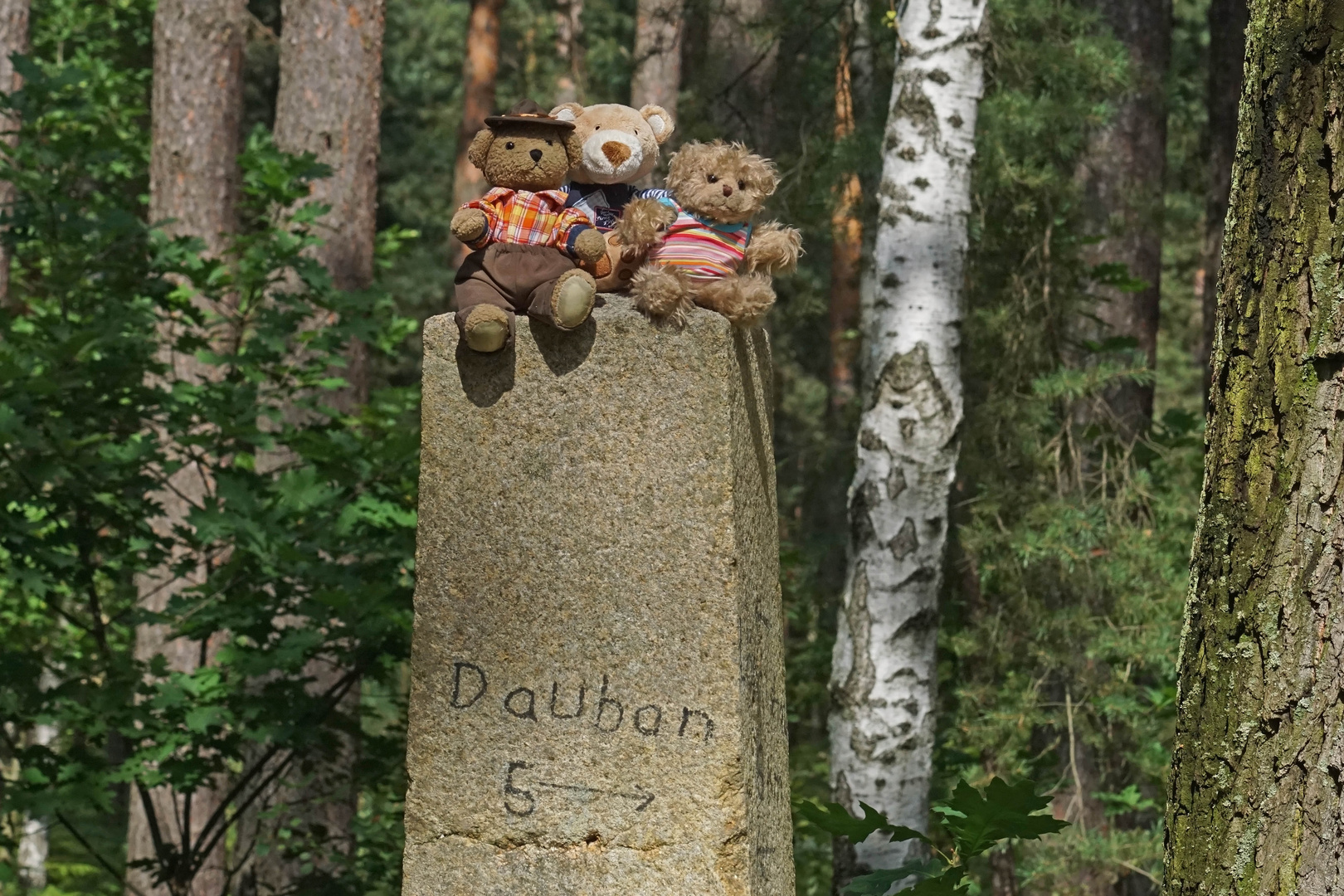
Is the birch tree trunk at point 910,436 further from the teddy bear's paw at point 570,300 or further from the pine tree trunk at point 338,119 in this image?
the pine tree trunk at point 338,119

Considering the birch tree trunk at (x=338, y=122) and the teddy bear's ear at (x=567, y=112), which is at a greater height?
the birch tree trunk at (x=338, y=122)

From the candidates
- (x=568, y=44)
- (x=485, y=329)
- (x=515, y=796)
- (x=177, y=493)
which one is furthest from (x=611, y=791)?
(x=568, y=44)

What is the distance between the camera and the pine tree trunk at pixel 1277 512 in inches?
81.9

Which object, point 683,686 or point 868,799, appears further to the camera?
point 868,799

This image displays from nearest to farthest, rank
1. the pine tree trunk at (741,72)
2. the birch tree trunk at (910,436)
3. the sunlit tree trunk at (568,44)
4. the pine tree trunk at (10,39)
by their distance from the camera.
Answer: the birch tree trunk at (910,436) < the pine tree trunk at (741,72) < the pine tree trunk at (10,39) < the sunlit tree trunk at (568,44)

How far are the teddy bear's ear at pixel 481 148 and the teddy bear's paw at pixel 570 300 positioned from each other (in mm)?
391

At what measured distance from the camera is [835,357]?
14266 millimetres

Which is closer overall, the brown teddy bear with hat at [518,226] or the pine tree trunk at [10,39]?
the brown teddy bear with hat at [518,226]

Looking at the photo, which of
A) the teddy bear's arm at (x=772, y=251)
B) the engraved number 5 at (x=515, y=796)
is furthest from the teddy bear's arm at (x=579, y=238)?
the engraved number 5 at (x=515, y=796)

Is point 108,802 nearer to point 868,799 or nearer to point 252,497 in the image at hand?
point 252,497

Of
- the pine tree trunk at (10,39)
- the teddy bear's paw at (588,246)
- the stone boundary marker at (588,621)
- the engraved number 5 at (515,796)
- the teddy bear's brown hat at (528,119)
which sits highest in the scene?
the pine tree trunk at (10,39)

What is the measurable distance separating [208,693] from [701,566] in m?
2.62

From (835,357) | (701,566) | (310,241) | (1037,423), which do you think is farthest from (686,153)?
(835,357)

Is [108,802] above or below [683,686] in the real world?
below
